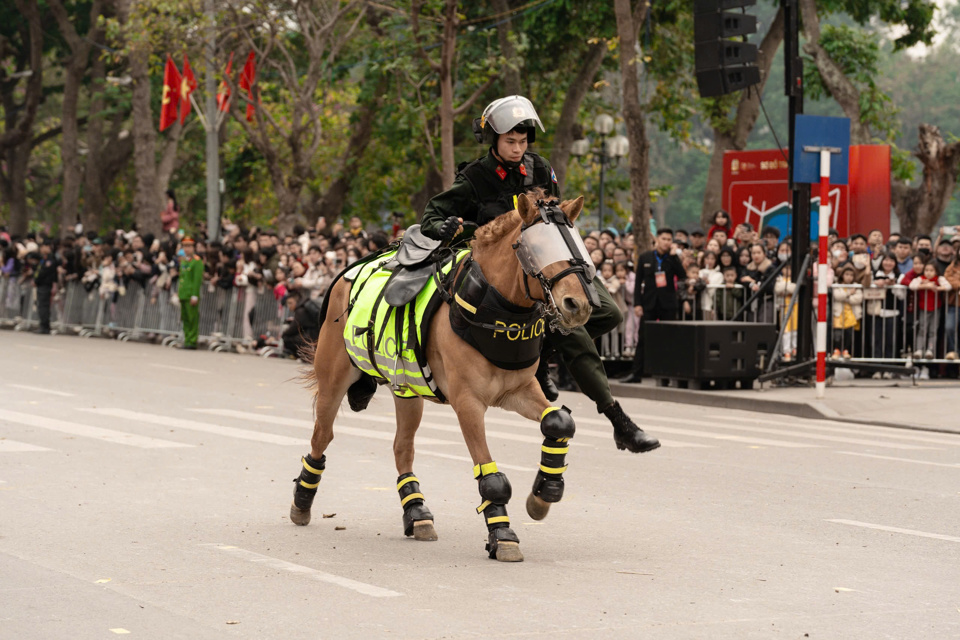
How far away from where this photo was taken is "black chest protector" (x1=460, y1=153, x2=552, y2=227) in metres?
7.80

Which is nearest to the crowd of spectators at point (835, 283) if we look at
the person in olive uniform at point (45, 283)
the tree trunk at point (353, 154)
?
the person in olive uniform at point (45, 283)

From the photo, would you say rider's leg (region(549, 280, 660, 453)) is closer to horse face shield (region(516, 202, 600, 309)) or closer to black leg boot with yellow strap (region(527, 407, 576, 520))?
black leg boot with yellow strap (region(527, 407, 576, 520))

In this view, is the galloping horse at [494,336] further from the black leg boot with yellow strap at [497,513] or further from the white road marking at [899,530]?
the white road marking at [899,530]

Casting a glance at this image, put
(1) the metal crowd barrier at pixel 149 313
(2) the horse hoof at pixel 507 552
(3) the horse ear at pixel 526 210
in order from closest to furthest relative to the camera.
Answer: (3) the horse ear at pixel 526 210, (2) the horse hoof at pixel 507 552, (1) the metal crowd barrier at pixel 149 313

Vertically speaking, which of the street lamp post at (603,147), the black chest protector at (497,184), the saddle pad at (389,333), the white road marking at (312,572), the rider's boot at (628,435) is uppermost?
the street lamp post at (603,147)

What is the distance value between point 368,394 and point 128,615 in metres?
3.00

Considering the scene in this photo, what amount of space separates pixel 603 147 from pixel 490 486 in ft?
92.1

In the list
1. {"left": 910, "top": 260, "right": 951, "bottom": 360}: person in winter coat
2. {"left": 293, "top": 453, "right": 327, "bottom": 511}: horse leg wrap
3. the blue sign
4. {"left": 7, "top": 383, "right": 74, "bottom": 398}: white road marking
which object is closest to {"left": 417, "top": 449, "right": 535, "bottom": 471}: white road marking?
{"left": 293, "top": 453, "right": 327, "bottom": 511}: horse leg wrap

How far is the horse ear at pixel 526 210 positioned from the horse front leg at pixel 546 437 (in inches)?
37.1

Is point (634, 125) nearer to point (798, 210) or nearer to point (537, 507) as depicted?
point (798, 210)

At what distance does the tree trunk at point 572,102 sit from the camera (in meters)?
30.3

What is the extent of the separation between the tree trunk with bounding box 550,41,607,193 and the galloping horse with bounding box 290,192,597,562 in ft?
74.0

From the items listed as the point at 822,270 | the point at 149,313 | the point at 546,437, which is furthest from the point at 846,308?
the point at 149,313

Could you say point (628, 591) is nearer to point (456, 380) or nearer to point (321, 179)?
point (456, 380)
